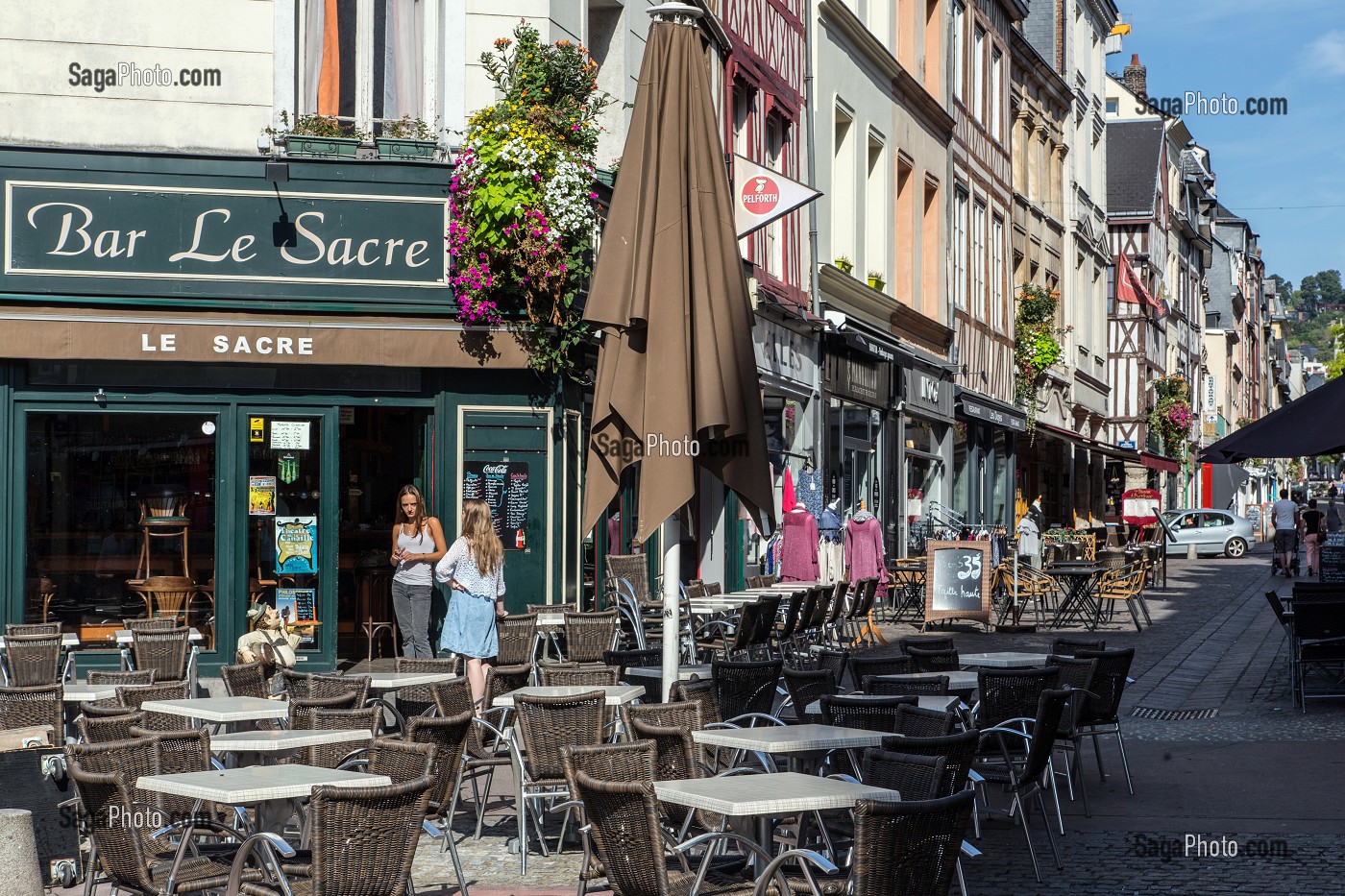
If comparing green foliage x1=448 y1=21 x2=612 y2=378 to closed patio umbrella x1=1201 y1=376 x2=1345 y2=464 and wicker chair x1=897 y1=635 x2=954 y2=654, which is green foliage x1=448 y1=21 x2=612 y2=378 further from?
closed patio umbrella x1=1201 y1=376 x2=1345 y2=464

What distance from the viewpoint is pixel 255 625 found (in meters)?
11.9

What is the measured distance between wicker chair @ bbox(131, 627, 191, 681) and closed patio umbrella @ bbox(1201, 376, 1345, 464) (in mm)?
8806

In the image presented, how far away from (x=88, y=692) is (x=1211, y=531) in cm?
3942

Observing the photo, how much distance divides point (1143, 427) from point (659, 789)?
46.6 m

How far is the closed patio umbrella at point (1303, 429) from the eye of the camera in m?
12.9

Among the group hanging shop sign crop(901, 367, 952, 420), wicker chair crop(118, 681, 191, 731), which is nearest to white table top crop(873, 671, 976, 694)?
wicker chair crop(118, 681, 191, 731)

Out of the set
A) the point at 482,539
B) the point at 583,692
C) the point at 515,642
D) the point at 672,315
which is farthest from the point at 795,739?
the point at 482,539

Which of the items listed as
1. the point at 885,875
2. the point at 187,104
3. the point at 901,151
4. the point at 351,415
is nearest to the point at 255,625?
the point at 351,415

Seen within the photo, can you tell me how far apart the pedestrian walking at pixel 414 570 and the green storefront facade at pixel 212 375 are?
0.81 meters

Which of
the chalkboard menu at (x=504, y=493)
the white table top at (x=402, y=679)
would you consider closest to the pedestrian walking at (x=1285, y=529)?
the chalkboard menu at (x=504, y=493)

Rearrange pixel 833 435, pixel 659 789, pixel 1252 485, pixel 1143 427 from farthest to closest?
pixel 1252 485
pixel 1143 427
pixel 833 435
pixel 659 789

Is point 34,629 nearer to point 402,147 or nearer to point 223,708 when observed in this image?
point 223,708

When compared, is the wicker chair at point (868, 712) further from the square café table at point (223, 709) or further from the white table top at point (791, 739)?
the square café table at point (223, 709)

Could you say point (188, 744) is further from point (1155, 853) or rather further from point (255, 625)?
point (255, 625)
